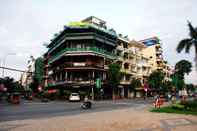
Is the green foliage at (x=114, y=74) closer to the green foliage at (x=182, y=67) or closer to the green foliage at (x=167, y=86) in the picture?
the green foliage at (x=167, y=86)

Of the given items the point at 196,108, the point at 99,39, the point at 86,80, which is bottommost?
the point at 196,108

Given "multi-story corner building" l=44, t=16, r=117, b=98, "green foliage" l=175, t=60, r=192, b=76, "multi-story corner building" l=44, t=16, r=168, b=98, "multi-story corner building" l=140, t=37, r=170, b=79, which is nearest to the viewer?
"multi-story corner building" l=44, t=16, r=117, b=98

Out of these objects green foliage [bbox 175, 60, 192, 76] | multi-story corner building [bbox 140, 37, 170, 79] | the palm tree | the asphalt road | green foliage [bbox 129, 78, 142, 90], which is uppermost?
multi-story corner building [bbox 140, 37, 170, 79]

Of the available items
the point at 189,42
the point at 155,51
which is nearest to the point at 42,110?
the point at 189,42

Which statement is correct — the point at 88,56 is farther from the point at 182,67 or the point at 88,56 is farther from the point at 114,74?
the point at 182,67

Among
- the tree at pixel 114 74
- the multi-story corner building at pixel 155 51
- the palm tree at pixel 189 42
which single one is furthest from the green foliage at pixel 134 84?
the palm tree at pixel 189 42

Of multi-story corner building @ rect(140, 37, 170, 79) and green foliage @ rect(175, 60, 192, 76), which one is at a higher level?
multi-story corner building @ rect(140, 37, 170, 79)

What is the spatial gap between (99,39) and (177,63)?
177 ft

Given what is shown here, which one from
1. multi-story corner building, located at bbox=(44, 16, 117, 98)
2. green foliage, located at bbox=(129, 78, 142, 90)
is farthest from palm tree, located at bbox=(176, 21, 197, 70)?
green foliage, located at bbox=(129, 78, 142, 90)

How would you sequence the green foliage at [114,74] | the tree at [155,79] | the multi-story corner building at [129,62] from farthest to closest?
the tree at [155,79] < the multi-story corner building at [129,62] < the green foliage at [114,74]

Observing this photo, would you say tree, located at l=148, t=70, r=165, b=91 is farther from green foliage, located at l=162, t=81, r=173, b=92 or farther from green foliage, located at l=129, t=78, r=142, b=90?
green foliage, located at l=129, t=78, r=142, b=90

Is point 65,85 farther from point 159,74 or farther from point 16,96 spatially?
point 159,74

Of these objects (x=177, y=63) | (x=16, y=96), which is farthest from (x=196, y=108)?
(x=177, y=63)

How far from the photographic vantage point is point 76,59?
210 feet
